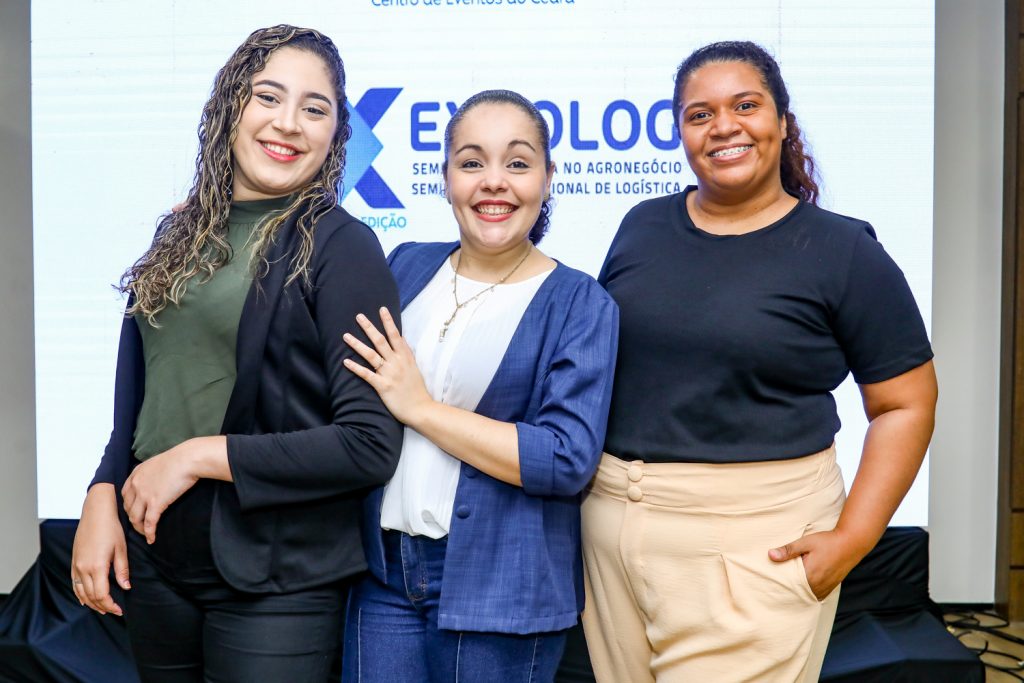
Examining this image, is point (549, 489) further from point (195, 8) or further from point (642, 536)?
point (195, 8)

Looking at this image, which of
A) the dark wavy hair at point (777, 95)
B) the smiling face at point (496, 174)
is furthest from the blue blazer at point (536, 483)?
the dark wavy hair at point (777, 95)

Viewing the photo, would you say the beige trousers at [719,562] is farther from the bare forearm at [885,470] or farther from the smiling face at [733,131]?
the smiling face at [733,131]

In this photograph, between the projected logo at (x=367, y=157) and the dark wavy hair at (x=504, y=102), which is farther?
the projected logo at (x=367, y=157)

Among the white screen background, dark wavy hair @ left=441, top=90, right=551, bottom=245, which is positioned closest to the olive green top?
dark wavy hair @ left=441, top=90, right=551, bottom=245

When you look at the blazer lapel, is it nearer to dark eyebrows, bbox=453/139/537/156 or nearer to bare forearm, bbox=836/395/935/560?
dark eyebrows, bbox=453/139/537/156

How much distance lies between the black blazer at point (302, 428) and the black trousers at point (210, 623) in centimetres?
4

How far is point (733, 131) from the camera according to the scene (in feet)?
4.89

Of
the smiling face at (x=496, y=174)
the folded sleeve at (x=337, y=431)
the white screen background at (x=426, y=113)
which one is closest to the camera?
the folded sleeve at (x=337, y=431)

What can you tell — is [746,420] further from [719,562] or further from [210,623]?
[210,623]

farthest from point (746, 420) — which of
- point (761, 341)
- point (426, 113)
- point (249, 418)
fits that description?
point (426, 113)

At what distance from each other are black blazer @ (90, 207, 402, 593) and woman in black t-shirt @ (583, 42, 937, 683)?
47cm

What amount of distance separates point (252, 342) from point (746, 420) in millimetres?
795

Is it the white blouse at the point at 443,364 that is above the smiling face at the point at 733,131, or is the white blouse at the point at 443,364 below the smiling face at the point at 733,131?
below

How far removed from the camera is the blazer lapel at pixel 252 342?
1200mm
